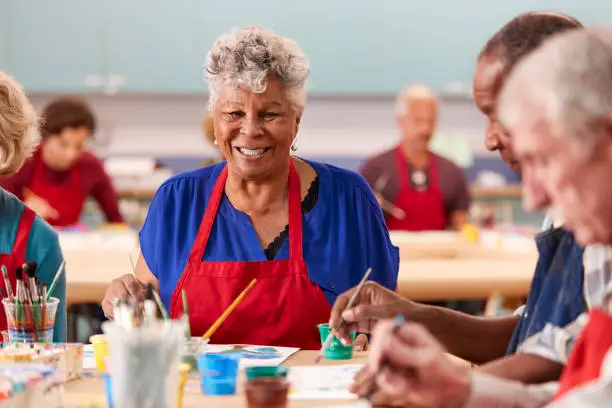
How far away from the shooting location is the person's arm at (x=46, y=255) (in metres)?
2.81

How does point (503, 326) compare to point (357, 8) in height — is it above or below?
below

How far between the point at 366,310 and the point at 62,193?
14.9 ft

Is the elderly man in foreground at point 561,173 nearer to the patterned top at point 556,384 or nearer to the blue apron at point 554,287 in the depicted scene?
the patterned top at point 556,384

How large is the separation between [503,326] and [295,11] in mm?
6380

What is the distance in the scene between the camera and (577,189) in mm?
1452

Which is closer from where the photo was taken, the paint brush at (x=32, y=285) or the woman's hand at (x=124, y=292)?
the paint brush at (x=32, y=285)

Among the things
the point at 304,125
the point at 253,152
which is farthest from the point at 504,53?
the point at 304,125

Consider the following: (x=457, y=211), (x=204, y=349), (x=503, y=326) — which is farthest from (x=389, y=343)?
(x=457, y=211)

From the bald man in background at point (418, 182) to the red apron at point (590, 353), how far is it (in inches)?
186

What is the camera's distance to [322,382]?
2129mm

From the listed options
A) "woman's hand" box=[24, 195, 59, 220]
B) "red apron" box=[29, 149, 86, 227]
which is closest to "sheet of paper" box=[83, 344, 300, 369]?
"woman's hand" box=[24, 195, 59, 220]

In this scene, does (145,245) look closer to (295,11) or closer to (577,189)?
(577,189)

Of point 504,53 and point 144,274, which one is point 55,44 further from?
point 504,53

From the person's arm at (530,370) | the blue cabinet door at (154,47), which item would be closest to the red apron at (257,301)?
the person's arm at (530,370)
